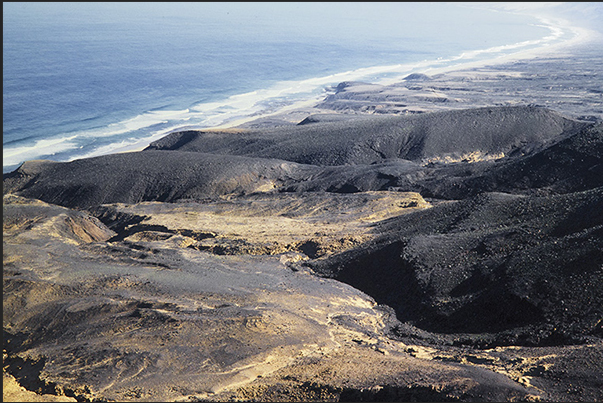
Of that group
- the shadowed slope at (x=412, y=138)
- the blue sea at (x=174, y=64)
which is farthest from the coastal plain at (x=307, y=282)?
the blue sea at (x=174, y=64)

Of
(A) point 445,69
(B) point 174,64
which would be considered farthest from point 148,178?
(A) point 445,69

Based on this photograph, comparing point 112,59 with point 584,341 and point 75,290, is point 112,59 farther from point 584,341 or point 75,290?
point 584,341

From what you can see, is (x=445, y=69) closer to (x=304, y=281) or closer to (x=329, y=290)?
(x=304, y=281)

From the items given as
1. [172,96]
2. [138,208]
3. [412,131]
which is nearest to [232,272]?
[138,208]

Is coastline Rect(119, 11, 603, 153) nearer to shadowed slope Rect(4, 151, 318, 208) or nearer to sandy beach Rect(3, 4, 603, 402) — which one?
shadowed slope Rect(4, 151, 318, 208)

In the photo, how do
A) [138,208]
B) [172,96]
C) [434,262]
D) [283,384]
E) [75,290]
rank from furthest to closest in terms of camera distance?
[172,96], [138,208], [434,262], [75,290], [283,384]

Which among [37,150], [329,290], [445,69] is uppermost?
[445,69]

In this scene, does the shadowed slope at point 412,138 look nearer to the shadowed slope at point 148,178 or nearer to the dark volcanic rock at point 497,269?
the shadowed slope at point 148,178
